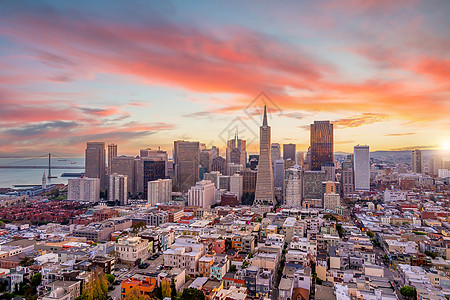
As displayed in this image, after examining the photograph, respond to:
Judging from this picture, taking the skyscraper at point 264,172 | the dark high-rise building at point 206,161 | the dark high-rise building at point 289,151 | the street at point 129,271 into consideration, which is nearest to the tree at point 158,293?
the street at point 129,271

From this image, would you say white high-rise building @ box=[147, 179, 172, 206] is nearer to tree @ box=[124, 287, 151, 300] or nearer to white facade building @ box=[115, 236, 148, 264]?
white facade building @ box=[115, 236, 148, 264]

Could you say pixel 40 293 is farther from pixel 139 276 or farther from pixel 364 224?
pixel 364 224

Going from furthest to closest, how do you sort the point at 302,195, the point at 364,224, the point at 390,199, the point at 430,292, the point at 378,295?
1. the point at 302,195
2. the point at 390,199
3. the point at 364,224
4. the point at 430,292
5. the point at 378,295

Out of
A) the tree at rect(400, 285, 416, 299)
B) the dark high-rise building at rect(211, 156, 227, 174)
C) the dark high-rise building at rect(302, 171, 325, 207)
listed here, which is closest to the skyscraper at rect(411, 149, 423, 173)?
the dark high-rise building at rect(302, 171, 325, 207)

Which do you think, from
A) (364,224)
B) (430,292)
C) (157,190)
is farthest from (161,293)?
(157,190)

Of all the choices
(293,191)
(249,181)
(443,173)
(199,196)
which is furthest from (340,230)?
(443,173)

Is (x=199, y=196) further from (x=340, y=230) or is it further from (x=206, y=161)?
(x=206, y=161)
